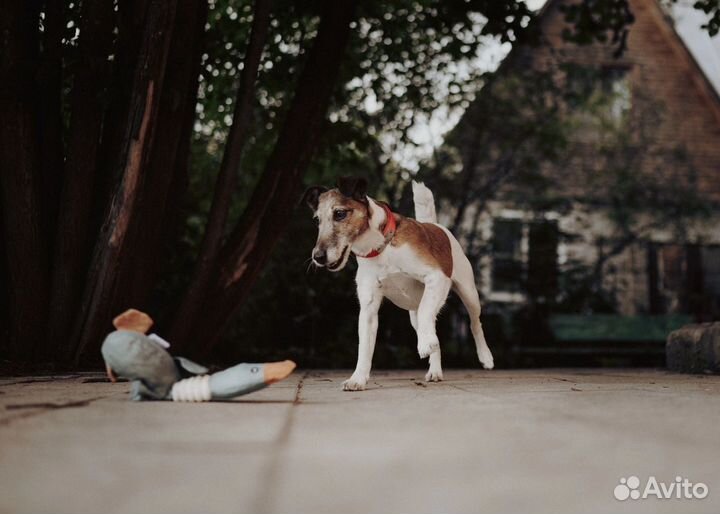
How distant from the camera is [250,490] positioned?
1.49 meters

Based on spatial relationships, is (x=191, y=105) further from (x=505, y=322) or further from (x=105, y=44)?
(x=505, y=322)

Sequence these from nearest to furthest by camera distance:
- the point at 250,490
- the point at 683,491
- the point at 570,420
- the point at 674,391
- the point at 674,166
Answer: the point at 250,490 < the point at 683,491 < the point at 570,420 < the point at 674,391 < the point at 674,166

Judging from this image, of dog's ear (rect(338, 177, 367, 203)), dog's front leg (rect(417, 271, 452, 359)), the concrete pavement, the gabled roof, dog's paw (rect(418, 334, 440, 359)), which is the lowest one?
the concrete pavement

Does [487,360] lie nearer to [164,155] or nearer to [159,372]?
[159,372]

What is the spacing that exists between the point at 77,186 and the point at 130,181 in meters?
0.55

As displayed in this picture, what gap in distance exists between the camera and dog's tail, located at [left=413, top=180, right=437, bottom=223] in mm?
4730

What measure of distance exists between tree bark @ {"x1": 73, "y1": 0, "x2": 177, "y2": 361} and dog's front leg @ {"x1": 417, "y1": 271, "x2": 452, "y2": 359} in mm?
2478

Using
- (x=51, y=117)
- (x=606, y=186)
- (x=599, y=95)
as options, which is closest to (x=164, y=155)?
(x=51, y=117)

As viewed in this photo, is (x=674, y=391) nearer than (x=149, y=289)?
Yes

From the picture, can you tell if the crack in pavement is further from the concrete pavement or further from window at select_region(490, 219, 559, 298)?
window at select_region(490, 219, 559, 298)

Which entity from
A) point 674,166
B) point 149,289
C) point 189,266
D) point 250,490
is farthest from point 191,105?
point 674,166

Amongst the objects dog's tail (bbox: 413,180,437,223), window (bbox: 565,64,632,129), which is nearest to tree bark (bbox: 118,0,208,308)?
dog's tail (bbox: 413,180,437,223)

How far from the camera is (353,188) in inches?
150

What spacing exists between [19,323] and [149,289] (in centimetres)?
99
